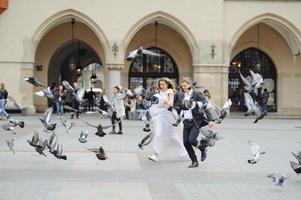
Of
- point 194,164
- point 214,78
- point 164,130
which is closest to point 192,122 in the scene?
point 194,164

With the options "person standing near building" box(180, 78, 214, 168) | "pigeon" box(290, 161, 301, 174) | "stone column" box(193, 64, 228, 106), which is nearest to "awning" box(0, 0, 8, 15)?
"stone column" box(193, 64, 228, 106)

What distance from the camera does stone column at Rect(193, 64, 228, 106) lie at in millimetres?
28250

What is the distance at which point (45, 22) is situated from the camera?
1091 inches

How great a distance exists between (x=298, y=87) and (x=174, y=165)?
21938mm

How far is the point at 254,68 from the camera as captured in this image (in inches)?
1291

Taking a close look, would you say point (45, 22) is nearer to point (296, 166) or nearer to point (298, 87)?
point (298, 87)

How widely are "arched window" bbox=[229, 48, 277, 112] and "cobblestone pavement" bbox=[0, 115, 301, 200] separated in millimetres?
17762

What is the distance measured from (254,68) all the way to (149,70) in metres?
5.91

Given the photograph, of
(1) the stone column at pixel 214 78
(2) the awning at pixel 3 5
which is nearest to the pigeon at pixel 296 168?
(1) the stone column at pixel 214 78

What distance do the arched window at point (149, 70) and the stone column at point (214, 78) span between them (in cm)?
393

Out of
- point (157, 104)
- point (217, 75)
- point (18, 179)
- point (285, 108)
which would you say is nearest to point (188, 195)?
point (18, 179)

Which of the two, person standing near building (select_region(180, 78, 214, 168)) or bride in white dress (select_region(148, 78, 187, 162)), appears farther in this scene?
bride in white dress (select_region(148, 78, 187, 162))

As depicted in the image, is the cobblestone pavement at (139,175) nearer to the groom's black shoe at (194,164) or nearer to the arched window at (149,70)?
the groom's black shoe at (194,164)

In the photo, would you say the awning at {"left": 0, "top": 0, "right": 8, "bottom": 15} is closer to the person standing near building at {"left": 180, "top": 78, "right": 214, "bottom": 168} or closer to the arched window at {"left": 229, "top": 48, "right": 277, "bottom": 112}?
the arched window at {"left": 229, "top": 48, "right": 277, "bottom": 112}
